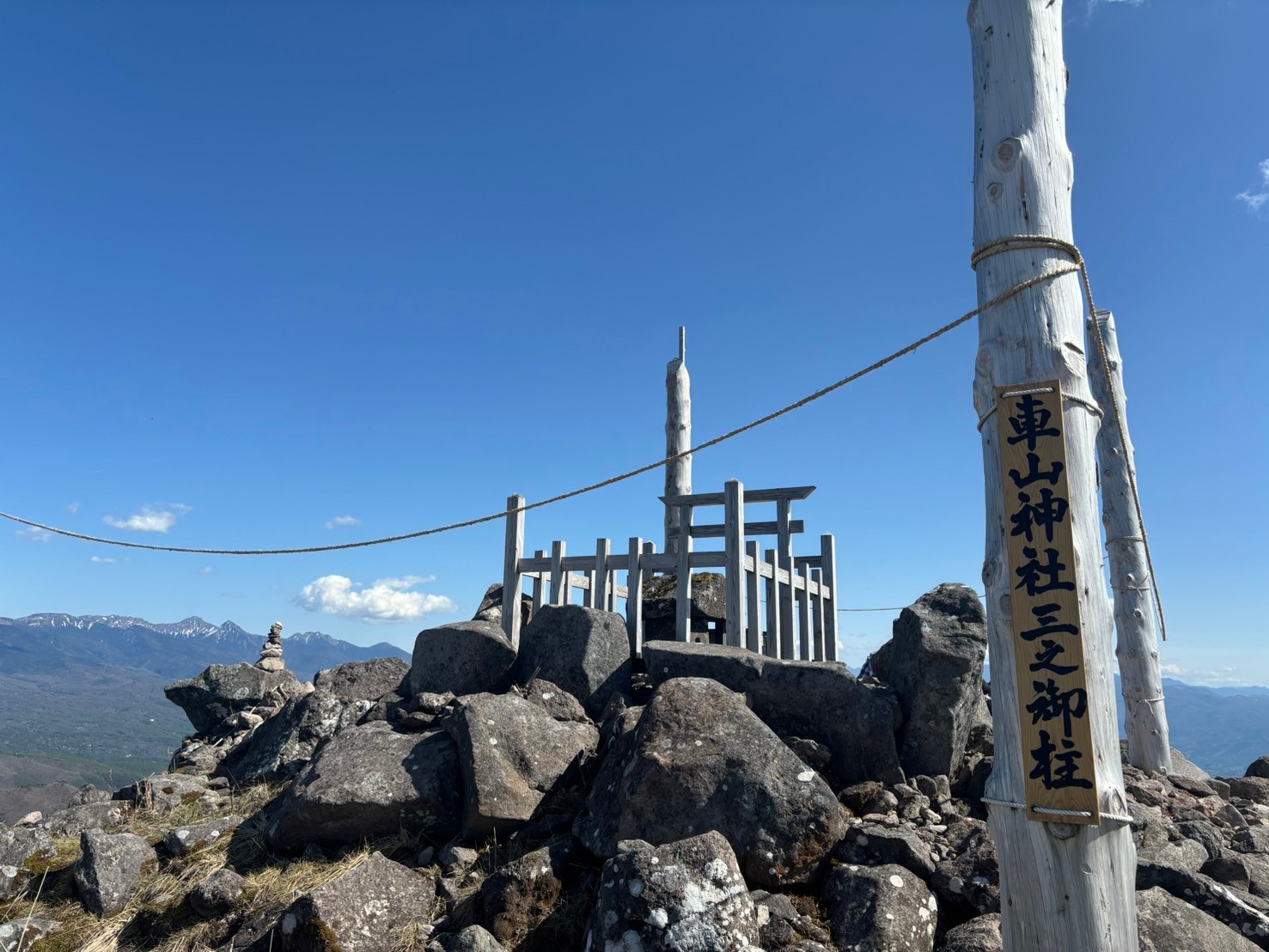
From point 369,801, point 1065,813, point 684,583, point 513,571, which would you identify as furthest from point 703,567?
point 1065,813

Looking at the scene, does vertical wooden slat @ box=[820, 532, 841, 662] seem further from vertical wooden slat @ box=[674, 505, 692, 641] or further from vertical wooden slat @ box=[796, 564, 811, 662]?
vertical wooden slat @ box=[674, 505, 692, 641]

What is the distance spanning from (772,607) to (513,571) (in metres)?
4.16

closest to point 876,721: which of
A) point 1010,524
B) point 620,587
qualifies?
point 1010,524

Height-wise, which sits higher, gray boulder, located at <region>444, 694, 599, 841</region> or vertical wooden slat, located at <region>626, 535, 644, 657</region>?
vertical wooden slat, located at <region>626, 535, 644, 657</region>

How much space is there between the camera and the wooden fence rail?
11094 mm

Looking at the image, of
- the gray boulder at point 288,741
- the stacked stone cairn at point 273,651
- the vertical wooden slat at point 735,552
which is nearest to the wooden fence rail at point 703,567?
the vertical wooden slat at point 735,552

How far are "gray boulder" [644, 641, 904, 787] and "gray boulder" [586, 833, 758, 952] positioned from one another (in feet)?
8.62

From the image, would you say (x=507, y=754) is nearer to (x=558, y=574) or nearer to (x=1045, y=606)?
(x=558, y=574)

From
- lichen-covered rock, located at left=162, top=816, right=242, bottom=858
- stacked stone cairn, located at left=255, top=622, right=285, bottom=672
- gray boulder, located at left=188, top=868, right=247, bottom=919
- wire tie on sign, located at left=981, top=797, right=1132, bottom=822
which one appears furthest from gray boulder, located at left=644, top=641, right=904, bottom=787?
stacked stone cairn, located at left=255, top=622, right=285, bottom=672

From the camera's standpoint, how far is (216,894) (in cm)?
709

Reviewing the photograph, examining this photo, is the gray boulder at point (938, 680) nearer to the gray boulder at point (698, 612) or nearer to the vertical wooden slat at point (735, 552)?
the vertical wooden slat at point (735, 552)

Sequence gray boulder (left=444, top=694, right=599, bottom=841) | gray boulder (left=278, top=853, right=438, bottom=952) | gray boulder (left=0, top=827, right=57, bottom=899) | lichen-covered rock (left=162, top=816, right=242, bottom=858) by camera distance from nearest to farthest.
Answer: gray boulder (left=278, top=853, right=438, bottom=952), gray boulder (left=444, top=694, right=599, bottom=841), gray boulder (left=0, top=827, right=57, bottom=899), lichen-covered rock (left=162, top=816, right=242, bottom=858)

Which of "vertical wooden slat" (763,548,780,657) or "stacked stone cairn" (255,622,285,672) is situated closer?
"vertical wooden slat" (763,548,780,657)

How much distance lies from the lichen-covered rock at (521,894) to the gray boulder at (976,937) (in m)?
2.84
